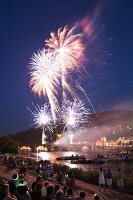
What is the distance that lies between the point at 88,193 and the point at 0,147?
2794 inches

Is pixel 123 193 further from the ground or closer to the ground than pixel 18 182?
closer to the ground

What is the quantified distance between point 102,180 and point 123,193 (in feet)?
6.75

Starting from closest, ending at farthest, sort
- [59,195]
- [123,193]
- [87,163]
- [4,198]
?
[4,198]
[59,195]
[123,193]
[87,163]

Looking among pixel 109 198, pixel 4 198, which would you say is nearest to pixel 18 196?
pixel 4 198

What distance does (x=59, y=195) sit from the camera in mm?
11945

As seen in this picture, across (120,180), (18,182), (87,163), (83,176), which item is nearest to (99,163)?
(87,163)

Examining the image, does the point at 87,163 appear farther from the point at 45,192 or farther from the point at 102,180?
the point at 45,192

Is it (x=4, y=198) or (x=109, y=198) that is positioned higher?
(x=4, y=198)

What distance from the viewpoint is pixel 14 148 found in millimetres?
87688

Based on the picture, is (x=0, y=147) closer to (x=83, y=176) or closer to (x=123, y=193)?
(x=83, y=176)

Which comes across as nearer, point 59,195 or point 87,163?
point 59,195

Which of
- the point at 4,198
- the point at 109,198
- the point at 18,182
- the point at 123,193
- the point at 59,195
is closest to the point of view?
the point at 4,198

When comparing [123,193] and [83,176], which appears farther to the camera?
[83,176]

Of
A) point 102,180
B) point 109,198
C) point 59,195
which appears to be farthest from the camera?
point 102,180
